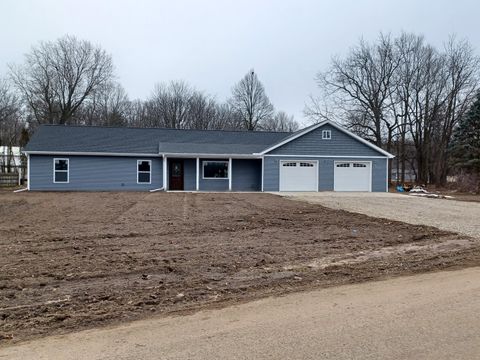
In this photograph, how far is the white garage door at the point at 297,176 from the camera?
2639 cm

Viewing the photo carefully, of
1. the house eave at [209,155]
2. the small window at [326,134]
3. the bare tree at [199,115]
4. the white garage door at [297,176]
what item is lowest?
the white garage door at [297,176]

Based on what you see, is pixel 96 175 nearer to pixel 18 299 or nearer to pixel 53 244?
pixel 53 244

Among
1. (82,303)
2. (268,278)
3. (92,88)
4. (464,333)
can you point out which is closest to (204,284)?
(268,278)

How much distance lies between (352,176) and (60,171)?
17986 mm

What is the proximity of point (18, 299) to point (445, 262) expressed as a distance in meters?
6.17

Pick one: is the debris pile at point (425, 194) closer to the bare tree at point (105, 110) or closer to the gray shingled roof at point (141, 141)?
the gray shingled roof at point (141, 141)

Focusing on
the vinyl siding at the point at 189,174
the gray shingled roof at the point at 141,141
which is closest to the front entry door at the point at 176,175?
the vinyl siding at the point at 189,174

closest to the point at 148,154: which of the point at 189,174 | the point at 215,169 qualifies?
the point at 189,174

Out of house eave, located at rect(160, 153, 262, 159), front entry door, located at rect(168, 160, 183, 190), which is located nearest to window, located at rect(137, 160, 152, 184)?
house eave, located at rect(160, 153, 262, 159)

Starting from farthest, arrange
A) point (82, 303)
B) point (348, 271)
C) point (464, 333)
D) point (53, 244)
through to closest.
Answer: point (53, 244) → point (348, 271) → point (82, 303) → point (464, 333)

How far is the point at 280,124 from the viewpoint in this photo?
59.5 meters

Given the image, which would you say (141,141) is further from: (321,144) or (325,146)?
(325,146)

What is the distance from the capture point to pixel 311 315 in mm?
4320

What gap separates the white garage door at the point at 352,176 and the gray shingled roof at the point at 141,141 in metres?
5.27
